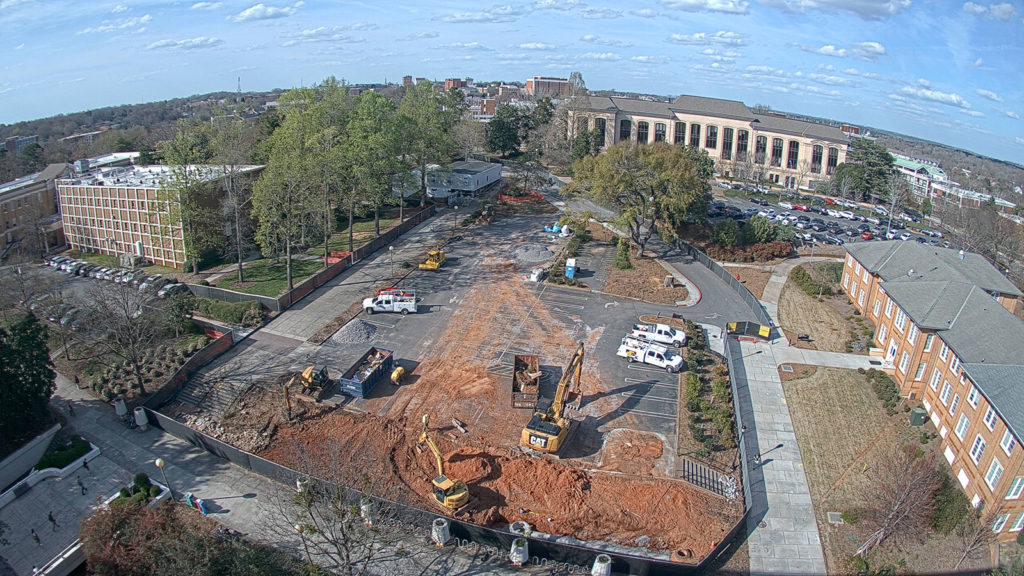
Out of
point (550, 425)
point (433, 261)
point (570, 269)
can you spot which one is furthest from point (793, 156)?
point (550, 425)

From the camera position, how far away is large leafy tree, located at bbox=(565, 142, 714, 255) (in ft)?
179

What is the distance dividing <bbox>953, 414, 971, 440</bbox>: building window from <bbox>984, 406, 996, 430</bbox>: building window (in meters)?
1.69

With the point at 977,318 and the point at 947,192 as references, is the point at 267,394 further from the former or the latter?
the point at 947,192

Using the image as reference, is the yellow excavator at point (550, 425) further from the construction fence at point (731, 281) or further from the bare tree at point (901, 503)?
the construction fence at point (731, 281)

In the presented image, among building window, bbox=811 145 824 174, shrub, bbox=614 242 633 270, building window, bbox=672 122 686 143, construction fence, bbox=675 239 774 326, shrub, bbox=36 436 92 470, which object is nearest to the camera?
shrub, bbox=36 436 92 470

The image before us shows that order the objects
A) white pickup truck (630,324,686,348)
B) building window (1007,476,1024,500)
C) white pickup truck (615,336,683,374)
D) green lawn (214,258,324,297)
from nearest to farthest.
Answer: building window (1007,476,1024,500)
white pickup truck (615,336,683,374)
white pickup truck (630,324,686,348)
green lawn (214,258,324,297)

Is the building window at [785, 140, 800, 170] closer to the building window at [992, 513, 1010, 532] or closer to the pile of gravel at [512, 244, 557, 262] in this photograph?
the pile of gravel at [512, 244, 557, 262]

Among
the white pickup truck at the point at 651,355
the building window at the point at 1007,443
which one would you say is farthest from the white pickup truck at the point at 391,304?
the building window at the point at 1007,443

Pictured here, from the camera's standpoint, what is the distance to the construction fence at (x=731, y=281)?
152ft

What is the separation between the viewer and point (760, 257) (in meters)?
59.5

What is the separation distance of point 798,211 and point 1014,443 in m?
63.0

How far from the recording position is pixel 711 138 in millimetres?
107688

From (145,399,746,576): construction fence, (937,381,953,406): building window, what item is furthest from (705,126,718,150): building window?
(145,399,746,576): construction fence

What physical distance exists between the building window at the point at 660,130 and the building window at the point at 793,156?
70.8 ft
